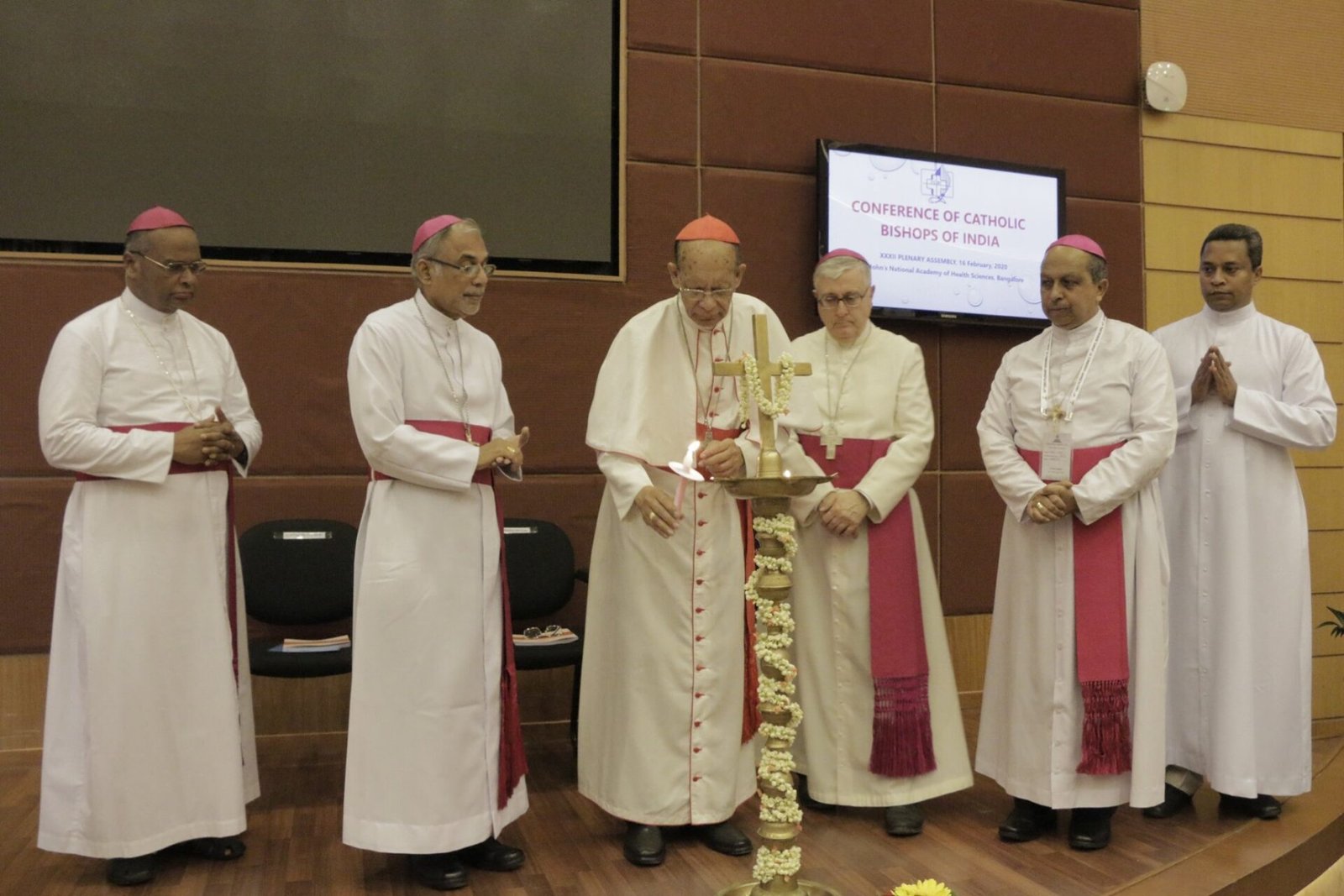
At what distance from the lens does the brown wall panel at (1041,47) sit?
582 cm

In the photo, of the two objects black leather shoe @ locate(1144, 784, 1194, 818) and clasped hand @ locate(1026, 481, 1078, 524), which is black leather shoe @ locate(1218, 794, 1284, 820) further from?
clasped hand @ locate(1026, 481, 1078, 524)

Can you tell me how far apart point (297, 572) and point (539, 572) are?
3.05 ft

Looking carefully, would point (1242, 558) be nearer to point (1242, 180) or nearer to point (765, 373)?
point (765, 373)

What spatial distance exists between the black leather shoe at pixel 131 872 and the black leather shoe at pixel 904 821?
2.15m

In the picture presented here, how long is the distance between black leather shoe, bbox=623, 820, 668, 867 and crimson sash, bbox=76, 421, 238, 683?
4.14 ft

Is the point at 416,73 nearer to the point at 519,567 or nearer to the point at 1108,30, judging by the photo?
the point at 519,567

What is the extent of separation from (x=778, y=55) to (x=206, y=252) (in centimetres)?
273

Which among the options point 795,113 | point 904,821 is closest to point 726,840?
point 904,821

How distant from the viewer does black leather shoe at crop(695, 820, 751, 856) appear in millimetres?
3361

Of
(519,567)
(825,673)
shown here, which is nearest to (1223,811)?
(825,673)

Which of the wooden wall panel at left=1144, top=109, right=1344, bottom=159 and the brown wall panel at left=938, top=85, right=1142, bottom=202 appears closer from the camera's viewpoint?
the brown wall panel at left=938, top=85, right=1142, bottom=202

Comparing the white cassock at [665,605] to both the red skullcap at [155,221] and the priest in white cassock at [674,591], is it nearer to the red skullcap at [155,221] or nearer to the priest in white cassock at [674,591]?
the priest in white cassock at [674,591]

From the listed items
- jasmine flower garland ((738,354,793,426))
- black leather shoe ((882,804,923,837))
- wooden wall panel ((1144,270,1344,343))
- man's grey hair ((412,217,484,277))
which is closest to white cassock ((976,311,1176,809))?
black leather shoe ((882,804,923,837))

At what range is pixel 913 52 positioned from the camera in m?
5.73
